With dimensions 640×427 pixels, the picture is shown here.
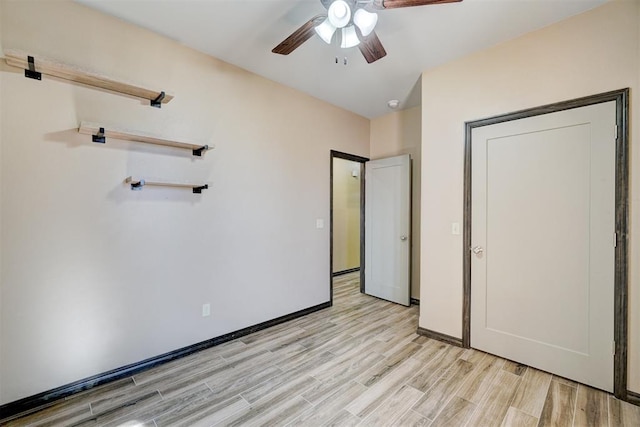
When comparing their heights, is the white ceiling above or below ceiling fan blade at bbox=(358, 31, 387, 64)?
above

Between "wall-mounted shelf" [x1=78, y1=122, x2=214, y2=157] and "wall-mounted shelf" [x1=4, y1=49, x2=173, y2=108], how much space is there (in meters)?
0.31

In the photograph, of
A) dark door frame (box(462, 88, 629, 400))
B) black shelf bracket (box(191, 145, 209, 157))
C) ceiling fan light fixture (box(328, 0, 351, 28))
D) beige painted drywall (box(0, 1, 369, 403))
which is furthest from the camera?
black shelf bracket (box(191, 145, 209, 157))

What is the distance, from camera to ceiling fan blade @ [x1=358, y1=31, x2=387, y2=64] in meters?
1.88

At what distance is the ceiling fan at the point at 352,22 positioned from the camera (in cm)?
165

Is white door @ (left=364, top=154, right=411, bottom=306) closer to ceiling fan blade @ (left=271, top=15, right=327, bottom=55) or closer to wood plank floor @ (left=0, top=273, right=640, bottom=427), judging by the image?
wood plank floor @ (left=0, top=273, right=640, bottom=427)

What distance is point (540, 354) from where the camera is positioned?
89.7 inches

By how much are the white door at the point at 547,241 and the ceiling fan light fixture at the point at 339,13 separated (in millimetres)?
1649

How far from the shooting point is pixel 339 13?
169 centimetres

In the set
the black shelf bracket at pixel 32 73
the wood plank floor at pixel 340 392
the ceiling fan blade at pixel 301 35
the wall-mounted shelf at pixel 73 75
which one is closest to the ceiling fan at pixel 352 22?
the ceiling fan blade at pixel 301 35

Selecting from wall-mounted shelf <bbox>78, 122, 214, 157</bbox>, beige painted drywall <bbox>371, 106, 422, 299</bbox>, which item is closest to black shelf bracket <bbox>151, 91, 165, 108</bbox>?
wall-mounted shelf <bbox>78, 122, 214, 157</bbox>

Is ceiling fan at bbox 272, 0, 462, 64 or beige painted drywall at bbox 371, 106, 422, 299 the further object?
beige painted drywall at bbox 371, 106, 422, 299

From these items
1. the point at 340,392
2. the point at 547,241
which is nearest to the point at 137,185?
the point at 340,392

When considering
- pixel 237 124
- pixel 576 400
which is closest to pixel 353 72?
pixel 237 124

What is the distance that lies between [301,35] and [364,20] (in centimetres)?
43
